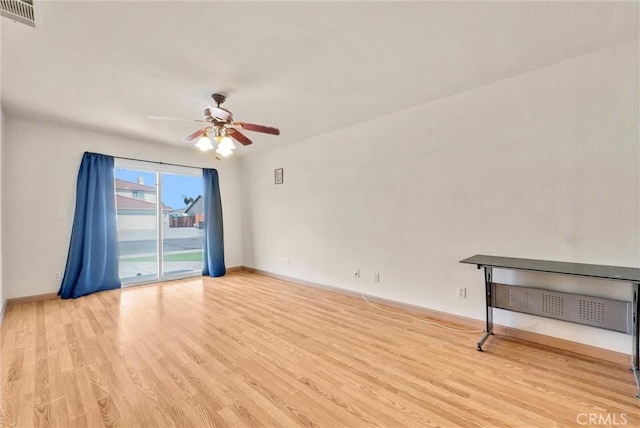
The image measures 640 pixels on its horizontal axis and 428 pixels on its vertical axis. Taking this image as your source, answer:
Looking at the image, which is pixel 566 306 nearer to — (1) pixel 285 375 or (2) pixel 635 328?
(2) pixel 635 328

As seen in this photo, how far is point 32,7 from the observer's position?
5.55 ft

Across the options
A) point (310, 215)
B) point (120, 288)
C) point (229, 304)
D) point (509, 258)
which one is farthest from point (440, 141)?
point (120, 288)

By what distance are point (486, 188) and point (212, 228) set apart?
4738 millimetres

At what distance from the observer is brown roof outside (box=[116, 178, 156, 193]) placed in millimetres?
4622

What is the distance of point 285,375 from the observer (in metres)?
2.06

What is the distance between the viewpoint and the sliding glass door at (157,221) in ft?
15.4

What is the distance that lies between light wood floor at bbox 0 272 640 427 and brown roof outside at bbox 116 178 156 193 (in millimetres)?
2146

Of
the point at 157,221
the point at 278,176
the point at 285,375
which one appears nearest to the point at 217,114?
the point at 285,375

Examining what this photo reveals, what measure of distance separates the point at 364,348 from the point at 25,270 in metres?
4.63

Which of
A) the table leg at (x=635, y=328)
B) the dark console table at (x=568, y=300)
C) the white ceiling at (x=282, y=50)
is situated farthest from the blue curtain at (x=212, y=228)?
the table leg at (x=635, y=328)

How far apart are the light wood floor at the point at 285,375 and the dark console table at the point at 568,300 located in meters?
0.32

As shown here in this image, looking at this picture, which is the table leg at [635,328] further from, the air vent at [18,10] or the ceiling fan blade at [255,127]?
the air vent at [18,10]

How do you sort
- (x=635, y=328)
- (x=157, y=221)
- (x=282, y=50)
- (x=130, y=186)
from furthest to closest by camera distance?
(x=157, y=221)
(x=130, y=186)
(x=282, y=50)
(x=635, y=328)

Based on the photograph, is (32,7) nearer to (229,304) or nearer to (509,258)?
(229,304)
